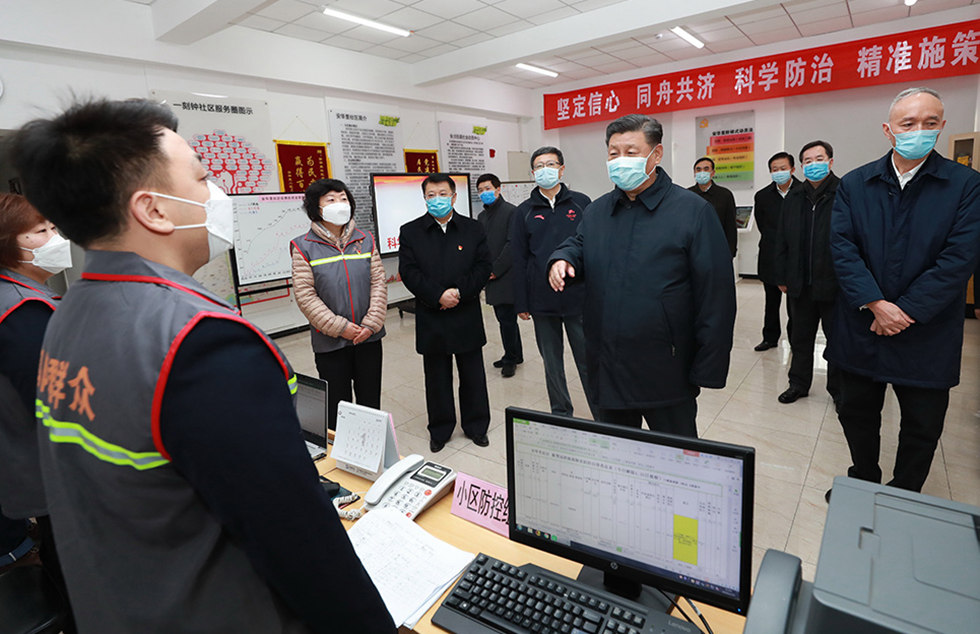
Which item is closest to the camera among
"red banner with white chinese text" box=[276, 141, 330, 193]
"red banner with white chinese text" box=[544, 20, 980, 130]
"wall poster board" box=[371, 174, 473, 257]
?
"red banner with white chinese text" box=[544, 20, 980, 130]

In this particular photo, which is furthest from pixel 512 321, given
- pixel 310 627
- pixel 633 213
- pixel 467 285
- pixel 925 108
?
pixel 310 627

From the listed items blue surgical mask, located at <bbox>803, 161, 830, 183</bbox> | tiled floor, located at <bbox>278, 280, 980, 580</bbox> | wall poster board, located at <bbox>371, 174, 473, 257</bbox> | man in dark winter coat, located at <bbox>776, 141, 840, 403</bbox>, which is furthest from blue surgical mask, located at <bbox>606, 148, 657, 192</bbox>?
wall poster board, located at <bbox>371, 174, 473, 257</bbox>

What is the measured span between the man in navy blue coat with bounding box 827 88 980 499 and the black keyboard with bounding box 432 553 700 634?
163 cm

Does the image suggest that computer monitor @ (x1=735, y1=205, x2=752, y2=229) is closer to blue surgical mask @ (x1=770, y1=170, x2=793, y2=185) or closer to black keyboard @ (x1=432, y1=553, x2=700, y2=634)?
blue surgical mask @ (x1=770, y1=170, x2=793, y2=185)

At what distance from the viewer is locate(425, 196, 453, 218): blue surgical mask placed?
281cm

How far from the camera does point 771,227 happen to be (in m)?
4.10

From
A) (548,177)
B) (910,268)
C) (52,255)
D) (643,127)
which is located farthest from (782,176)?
(52,255)

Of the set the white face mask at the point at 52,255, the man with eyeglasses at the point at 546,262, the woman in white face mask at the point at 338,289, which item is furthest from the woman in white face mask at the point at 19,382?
the man with eyeglasses at the point at 546,262

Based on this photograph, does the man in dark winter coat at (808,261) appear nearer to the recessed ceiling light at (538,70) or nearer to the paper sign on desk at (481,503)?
the paper sign on desk at (481,503)

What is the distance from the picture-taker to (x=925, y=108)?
1.88 meters

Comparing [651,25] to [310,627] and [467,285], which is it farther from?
[310,627]

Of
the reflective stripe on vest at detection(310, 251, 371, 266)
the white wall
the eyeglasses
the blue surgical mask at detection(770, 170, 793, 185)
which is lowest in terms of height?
the reflective stripe on vest at detection(310, 251, 371, 266)

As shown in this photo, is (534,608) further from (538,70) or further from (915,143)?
(538,70)

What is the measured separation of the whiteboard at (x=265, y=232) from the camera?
5043 mm
